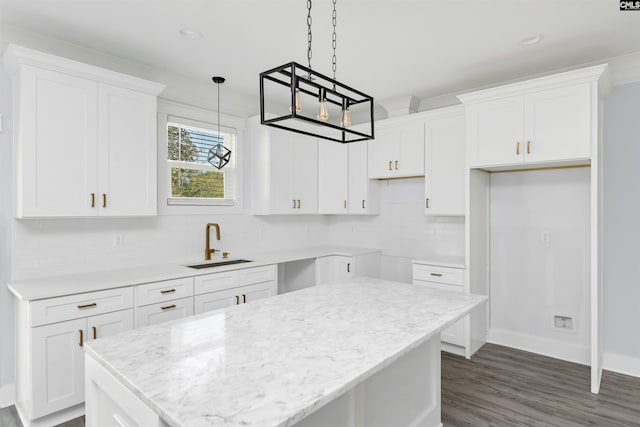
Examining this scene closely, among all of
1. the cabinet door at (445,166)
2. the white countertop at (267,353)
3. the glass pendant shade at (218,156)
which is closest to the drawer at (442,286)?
the cabinet door at (445,166)

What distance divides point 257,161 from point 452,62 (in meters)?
2.30

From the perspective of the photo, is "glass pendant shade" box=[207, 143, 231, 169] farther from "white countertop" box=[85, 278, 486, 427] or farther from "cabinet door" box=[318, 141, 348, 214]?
"white countertop" box=[85, 278, 486, 427]

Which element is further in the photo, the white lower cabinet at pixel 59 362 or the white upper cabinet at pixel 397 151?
the white upper cabinet at pixel 397 151

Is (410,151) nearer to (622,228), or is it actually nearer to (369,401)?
(622,228)

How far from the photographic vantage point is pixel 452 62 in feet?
10.9

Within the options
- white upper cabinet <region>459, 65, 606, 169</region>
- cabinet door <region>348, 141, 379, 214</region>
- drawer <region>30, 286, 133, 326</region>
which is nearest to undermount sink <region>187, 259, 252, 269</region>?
drawer <region>30, 286, 133, 326</region>

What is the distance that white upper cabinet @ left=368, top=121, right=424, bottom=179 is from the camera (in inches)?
161

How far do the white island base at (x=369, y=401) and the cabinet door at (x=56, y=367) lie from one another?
1.15 metres

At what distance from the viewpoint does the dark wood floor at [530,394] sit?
8.26 ft

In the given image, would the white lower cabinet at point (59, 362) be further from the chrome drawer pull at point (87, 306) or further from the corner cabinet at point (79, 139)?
the corner cabinet at point (79, 139)

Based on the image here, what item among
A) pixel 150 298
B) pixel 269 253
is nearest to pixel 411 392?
pixel 150 298

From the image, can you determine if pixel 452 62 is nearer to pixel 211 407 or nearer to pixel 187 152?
pixel 187 152

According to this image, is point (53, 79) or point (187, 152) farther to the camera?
point (187, 152)

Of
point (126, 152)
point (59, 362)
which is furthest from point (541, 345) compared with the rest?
point (126, 152)
